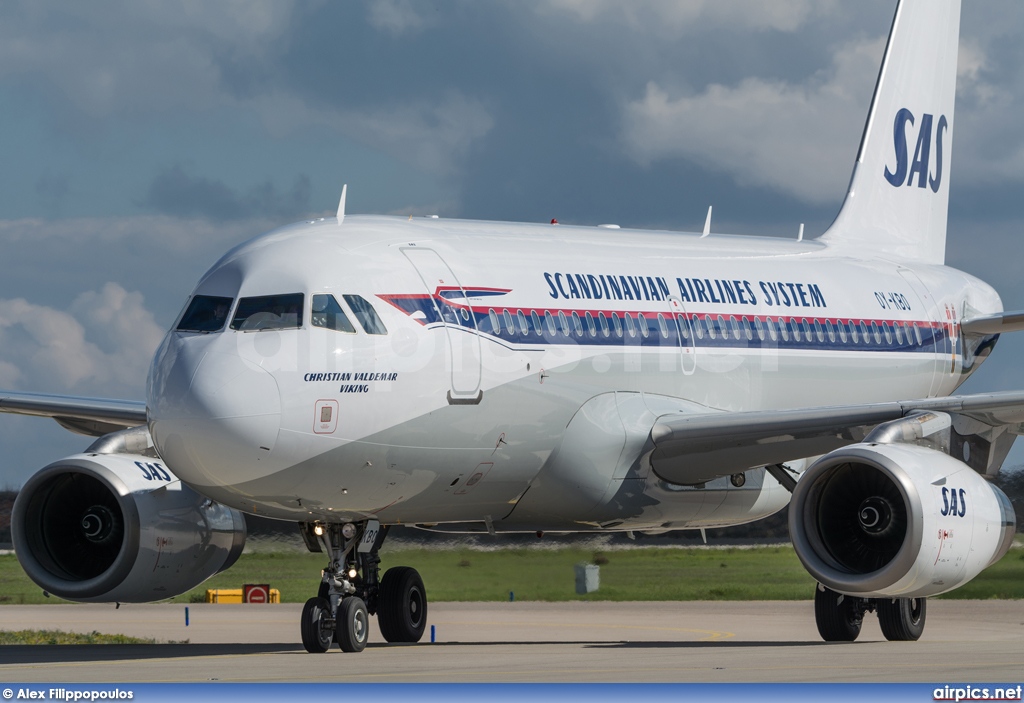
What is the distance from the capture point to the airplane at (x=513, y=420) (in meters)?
15.9

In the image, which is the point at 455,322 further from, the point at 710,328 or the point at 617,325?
the point at 710,328

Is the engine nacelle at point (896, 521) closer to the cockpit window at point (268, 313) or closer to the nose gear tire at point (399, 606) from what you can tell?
the nose gear tire at point (399, 606)

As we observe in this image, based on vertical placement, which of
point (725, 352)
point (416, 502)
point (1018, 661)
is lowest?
point (1018, 661)

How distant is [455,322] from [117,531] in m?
5.20

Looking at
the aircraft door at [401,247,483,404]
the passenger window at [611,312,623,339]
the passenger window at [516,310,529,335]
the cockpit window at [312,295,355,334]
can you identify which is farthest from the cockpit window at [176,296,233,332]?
the passenger window at [611,312,623,339]

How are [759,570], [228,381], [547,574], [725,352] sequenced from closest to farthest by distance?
[228,381], [725,352], [547,574], [759,570]

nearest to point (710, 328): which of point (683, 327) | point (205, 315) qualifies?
point (683, 327)

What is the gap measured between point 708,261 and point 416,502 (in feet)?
19.3

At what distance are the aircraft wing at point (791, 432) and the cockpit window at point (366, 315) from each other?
4.09 m

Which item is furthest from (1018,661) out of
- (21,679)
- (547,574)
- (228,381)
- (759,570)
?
(759,570)

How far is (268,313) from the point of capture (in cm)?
1603

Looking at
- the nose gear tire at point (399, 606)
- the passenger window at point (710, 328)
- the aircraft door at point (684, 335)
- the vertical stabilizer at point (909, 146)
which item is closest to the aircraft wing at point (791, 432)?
the aircraft door at point (684, 335)

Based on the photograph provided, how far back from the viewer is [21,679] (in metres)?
14.0

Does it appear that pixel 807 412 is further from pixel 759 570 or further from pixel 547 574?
pixel 759 570
